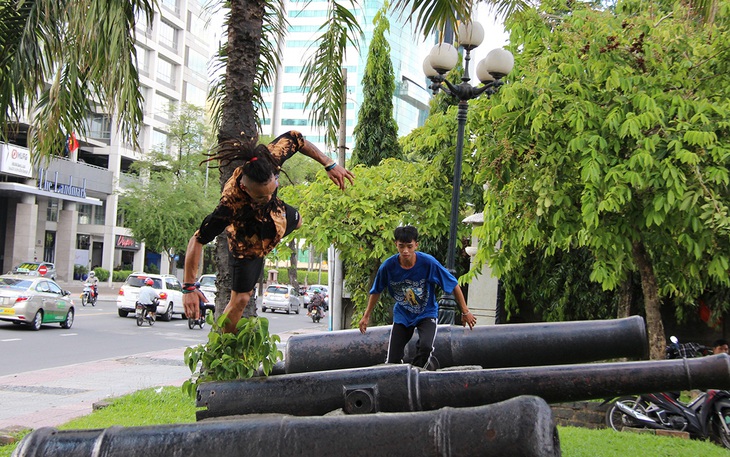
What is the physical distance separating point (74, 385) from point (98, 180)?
37.3 metres

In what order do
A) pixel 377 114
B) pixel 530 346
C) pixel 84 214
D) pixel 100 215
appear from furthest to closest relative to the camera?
1. pixel 100 215
2. pixel 84 214
3. pixel 377 114
4. pixel 530 346

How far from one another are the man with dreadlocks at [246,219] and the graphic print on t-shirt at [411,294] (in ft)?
5.16

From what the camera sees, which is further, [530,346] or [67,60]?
[67,60]

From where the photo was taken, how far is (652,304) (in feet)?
30.4

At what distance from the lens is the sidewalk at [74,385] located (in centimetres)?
847

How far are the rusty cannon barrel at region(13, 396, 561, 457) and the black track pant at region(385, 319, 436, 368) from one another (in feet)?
8.22

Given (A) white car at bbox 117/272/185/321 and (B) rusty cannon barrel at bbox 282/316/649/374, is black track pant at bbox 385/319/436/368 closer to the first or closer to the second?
(B) rusty cannon barrel at bbox 282/316/649/374

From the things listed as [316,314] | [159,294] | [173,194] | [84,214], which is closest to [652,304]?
[159,294]

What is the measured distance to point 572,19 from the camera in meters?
9.25

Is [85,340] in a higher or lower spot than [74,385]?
higher

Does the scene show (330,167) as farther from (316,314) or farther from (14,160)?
(14,160)

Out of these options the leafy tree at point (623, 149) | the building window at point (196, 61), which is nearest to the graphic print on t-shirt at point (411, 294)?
the leafy tree at point (623, 149)

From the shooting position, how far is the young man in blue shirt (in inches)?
234

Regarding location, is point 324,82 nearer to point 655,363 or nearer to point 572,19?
point 572,19
